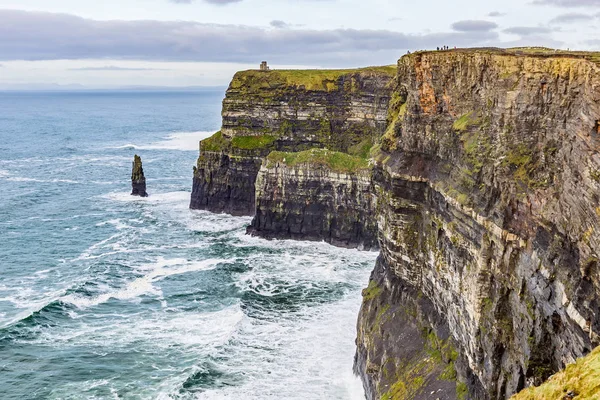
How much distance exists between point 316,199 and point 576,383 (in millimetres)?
64708

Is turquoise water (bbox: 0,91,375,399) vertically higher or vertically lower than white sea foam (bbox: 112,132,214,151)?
lower

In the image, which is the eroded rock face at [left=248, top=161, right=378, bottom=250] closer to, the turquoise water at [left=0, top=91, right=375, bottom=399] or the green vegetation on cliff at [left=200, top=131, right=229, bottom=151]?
the turquoise water at [left=0, top=91, right=375, bottom=399]

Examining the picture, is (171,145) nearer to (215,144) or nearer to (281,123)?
(215,144)

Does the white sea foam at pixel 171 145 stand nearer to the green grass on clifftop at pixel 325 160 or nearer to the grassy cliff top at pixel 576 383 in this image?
the green grass on clifftop at pixel 325 160

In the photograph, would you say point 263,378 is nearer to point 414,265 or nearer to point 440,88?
point 414,265

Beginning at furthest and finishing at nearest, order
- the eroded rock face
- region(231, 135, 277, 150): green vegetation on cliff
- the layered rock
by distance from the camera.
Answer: region(231, 135, 277, 150): green vegetation on cliff, the layered rock, the eroded rock face

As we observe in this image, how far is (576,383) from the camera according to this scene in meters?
15.6

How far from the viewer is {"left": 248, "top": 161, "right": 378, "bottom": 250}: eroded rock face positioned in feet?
254

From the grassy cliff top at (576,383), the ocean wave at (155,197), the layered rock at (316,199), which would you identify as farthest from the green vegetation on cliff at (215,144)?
the grassy cliff top at (576,383)

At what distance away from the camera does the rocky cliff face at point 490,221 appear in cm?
2183

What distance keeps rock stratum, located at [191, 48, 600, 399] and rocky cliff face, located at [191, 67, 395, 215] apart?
163 ft

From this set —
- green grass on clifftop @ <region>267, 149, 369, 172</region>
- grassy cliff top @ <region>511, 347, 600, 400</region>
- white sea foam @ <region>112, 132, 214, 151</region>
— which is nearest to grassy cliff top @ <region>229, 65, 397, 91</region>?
green grass on clifftop @ <region>267, 149, 369, 172</region>

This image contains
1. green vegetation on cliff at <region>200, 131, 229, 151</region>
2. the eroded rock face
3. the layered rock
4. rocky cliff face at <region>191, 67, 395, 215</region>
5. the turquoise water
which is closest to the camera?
the turquoise water

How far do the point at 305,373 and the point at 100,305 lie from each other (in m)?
23.7
